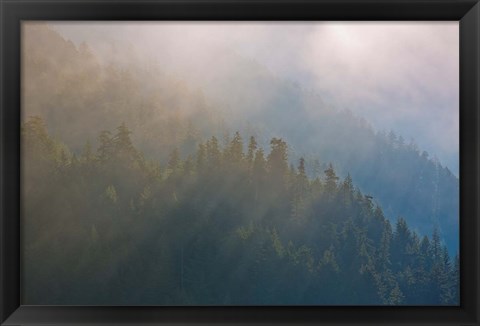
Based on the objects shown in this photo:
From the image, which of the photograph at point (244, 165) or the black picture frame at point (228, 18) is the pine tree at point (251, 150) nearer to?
the photograph at point (244, 165)

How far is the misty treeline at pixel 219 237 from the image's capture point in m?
1.47

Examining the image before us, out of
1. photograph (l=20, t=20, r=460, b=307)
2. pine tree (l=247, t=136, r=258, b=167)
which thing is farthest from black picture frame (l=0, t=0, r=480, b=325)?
pine tree (l=247, t=136, r=258, b=167)

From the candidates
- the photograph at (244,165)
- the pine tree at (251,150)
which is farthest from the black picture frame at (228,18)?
the pine tree at (251,150)

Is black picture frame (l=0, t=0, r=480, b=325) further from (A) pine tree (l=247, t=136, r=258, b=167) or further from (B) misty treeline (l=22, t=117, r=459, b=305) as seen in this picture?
(A) pine tree (l=247, t=136, r=258, b=167)

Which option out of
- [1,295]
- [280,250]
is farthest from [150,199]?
[1,295]

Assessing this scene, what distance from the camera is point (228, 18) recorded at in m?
1.46

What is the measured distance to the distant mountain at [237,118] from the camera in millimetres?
1466

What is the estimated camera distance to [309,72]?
1.48 m

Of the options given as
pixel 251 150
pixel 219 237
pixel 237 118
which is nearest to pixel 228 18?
pixel 237 118

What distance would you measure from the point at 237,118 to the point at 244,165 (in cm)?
16

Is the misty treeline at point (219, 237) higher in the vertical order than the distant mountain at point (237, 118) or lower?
lower

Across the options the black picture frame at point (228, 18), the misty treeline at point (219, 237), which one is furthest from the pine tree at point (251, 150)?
the black picture frame at point (228, 18)

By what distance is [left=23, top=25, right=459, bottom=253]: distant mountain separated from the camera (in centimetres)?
147

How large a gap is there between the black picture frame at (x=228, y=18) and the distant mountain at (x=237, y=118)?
0.08m
